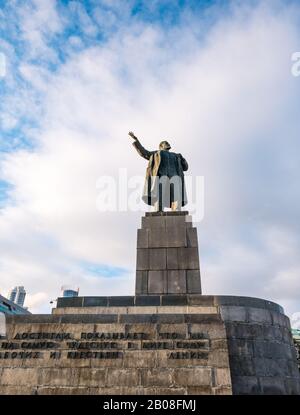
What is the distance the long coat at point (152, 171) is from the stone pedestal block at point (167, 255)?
1.10 metres

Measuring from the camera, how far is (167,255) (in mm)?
10047

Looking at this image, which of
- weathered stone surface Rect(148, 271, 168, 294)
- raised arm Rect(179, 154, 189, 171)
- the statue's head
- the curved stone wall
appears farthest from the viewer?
the statue's head

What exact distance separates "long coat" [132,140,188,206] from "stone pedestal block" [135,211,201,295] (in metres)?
1.10

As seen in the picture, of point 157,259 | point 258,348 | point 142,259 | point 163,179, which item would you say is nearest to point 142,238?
point 142,259

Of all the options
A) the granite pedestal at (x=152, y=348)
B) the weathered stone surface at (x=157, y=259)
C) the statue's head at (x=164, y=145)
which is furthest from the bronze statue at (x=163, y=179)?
the granite pedestal at (x=152, y=348)

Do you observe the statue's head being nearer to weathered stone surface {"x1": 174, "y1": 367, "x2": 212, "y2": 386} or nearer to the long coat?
the long coat

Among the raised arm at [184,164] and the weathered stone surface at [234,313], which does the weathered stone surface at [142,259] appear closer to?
the weathered stone surface at [234,313]

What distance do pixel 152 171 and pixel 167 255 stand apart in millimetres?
3923

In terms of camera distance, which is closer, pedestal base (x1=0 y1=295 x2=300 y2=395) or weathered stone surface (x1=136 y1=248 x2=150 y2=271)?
pedestal base (x1=0 y1=295 x2=300 y2=395)

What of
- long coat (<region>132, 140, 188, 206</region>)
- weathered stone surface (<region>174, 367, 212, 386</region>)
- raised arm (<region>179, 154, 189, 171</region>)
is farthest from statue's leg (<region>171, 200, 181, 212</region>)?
weathered stone surface (<region>174, 367, 212, 386</region>)

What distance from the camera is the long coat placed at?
1205 centimetres

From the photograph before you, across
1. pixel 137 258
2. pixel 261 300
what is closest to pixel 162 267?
pixel 137 258

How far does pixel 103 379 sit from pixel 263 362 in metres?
3.72
